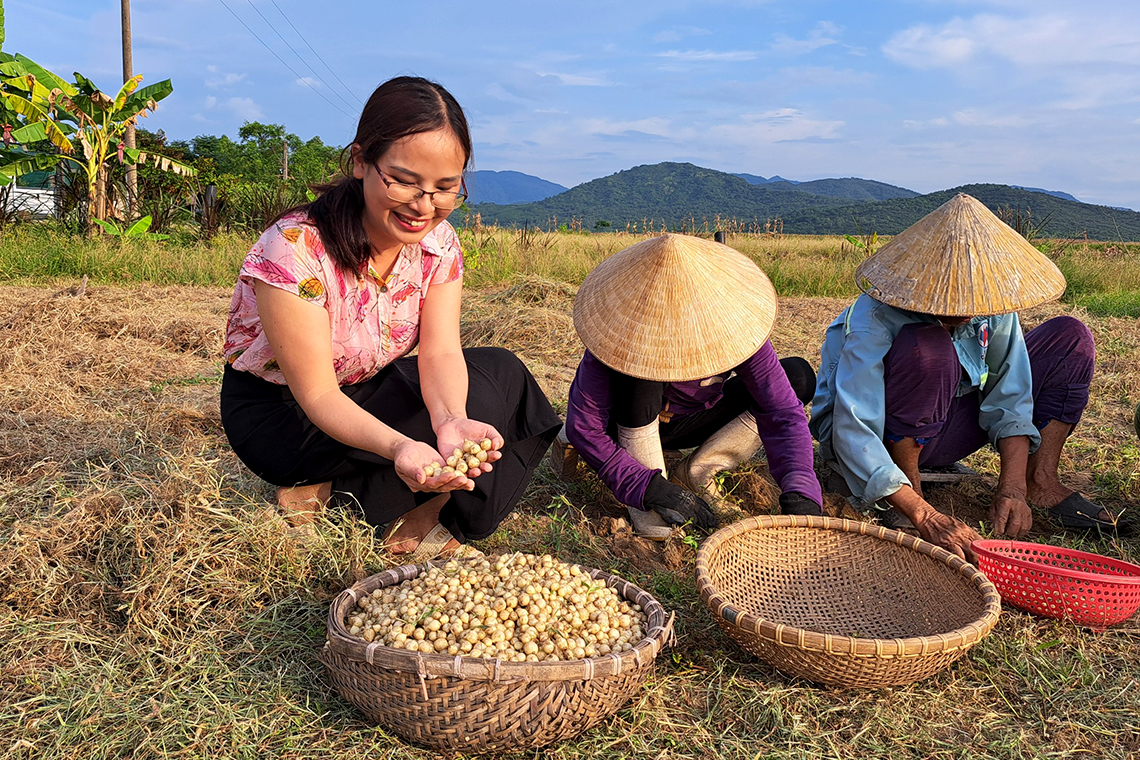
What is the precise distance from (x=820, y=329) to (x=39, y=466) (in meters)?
5.47

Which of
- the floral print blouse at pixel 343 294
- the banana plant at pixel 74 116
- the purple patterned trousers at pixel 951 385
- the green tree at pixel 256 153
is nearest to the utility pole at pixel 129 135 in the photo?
the banana plant at pixel 74 116

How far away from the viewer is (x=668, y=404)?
287cm

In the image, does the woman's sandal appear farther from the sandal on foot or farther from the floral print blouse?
the sandal on foot

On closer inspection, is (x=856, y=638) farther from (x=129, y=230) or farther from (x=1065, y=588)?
(x=129, y=230)

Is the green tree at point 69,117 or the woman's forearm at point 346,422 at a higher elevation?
the green tree at point 69,117

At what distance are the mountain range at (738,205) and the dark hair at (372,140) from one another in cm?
3469

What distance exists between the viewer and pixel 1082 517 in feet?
9.15

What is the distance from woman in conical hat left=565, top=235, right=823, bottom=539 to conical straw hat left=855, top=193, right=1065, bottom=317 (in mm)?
429

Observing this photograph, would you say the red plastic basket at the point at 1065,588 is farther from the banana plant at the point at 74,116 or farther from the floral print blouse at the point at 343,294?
the banana plant at the point at 74,116

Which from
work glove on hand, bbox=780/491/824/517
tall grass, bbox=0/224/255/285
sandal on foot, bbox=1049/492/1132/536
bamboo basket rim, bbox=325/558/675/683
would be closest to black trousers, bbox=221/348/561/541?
bamboo basket rim, bbox=325/558/675/683

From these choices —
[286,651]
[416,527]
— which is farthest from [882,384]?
[286,651]

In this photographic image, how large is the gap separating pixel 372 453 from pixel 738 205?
239 ft

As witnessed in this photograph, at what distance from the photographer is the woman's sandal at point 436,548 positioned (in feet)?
7.93

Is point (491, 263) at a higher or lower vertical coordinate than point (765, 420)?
higher
